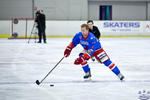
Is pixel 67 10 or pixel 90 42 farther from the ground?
pixel 67 10

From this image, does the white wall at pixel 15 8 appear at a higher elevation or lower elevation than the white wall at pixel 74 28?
higher

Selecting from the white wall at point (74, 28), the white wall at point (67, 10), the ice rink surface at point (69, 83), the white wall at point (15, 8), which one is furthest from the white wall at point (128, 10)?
the ice rink surface at point (69, 83)

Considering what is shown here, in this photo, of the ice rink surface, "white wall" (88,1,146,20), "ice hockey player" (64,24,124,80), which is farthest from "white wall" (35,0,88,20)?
Answer: "ice hockey player" (64,24,124,80)

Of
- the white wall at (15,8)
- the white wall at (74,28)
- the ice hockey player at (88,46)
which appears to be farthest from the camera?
the white wall at (15,8)

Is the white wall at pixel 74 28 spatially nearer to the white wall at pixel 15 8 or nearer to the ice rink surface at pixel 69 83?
the white wall at pixel 15 8

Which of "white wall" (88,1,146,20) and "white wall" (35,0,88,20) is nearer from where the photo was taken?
"white wall" (35,0,88,20)

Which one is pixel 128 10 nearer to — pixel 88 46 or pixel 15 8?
pixel 15 8

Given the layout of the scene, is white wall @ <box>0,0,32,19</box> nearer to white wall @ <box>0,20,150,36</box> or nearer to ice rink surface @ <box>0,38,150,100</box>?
white wall @ <box>0,20,150,36</box>

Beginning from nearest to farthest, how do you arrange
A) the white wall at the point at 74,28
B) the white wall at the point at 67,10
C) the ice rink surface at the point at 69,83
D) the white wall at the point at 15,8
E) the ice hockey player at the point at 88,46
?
the ice rink surface at the point at 69,83 < the ice hockey player at the point at 88,46 < the white wall at the point at 74,28 < the white wall at the point at 15,8 < the white wall at the point at 67,10

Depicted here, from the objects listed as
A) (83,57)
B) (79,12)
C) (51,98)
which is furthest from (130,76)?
(79,12)

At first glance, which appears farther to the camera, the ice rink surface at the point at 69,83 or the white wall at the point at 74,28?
the white wall at the point at 74,28

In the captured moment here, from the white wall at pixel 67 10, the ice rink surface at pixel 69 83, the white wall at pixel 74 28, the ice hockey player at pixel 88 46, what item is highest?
the white wall at pixel 67 10

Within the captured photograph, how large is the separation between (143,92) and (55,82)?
→ 1575mm

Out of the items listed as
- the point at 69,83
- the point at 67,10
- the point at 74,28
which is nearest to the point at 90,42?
the point at 69,83
